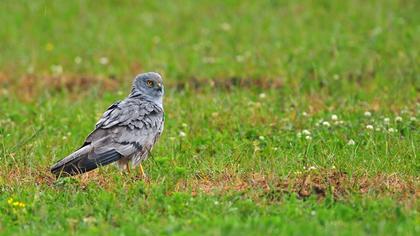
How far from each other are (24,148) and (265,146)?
266 cm

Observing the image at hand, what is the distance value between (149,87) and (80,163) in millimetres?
1538

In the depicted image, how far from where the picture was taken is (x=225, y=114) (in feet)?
35.3

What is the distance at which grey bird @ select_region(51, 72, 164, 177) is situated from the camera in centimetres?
799

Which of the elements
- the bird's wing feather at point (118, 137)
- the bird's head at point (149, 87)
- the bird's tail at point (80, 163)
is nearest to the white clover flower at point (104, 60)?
Answer: the bird's head at point (149, 87)

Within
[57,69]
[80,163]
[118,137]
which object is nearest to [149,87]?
[118,137]

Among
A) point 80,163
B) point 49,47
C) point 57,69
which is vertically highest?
point 80,163

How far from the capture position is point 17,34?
51.2 ft

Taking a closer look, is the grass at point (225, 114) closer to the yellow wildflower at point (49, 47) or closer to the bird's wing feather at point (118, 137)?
the yellow wildflower at point (49, 47)

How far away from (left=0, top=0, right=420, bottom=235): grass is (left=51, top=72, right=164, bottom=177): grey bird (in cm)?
18

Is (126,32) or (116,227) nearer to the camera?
(116,227)

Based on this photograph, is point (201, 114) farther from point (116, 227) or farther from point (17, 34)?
point (17, 34)

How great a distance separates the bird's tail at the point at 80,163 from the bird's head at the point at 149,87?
1241 mm

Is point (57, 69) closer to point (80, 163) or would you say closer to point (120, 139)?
point (120, 139)

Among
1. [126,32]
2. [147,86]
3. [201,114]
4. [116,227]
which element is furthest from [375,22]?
[116,227]
